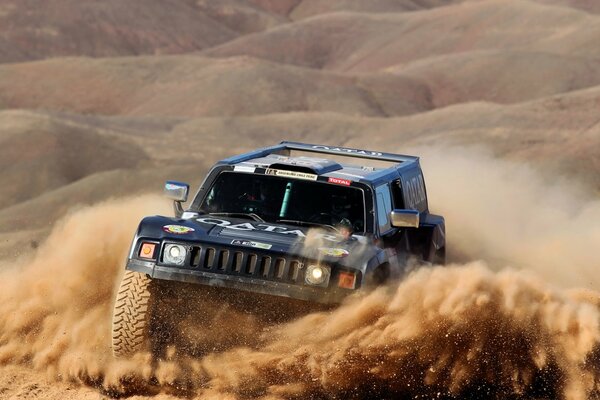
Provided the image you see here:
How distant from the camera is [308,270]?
28.2ft

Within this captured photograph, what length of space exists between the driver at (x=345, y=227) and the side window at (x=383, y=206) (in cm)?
30

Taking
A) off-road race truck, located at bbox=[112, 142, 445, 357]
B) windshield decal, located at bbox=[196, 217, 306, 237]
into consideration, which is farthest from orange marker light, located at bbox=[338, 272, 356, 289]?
windshield decal, located at bbox=[196, 217, 306, 237]

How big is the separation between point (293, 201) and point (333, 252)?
3.97 ft

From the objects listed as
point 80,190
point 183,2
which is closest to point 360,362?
point 80,190

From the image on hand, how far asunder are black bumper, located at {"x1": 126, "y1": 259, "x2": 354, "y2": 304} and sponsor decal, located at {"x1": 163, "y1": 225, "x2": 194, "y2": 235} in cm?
36

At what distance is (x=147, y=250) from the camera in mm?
8938

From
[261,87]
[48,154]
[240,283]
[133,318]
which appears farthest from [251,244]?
[261,87]

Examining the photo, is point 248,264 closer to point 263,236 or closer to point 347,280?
point 263,236

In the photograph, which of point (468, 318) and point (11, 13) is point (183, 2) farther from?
point (468, 318)

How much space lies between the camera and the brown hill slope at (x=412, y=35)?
3516 inches

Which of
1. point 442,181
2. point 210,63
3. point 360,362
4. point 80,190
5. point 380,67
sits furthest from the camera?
point 380,67

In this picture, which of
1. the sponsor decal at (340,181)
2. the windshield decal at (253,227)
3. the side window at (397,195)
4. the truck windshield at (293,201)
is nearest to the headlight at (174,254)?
the windshield decal at (253,227)

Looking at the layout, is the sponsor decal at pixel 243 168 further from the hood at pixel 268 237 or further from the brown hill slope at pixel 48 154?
the brown hill slope at pixel 48 154

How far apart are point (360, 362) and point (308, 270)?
79 cm
